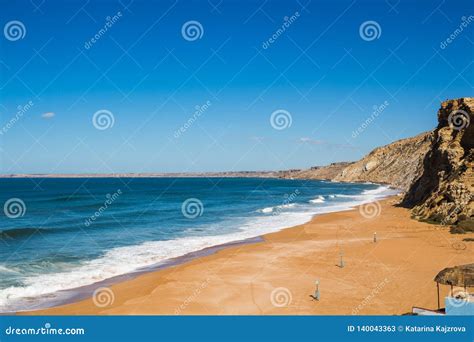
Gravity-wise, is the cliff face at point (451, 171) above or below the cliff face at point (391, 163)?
below

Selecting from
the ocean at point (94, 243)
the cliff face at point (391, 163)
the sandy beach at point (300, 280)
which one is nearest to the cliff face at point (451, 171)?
the sandy beach at point (300, 280)

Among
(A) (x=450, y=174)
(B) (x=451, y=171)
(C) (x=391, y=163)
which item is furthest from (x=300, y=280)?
(C) (x=391, y=163)

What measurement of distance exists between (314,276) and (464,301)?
25.7ft

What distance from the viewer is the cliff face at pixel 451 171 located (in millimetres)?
28619

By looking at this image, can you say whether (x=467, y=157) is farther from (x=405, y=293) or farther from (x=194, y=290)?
(x=194, y=290)

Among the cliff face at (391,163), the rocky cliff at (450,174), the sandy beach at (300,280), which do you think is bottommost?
the sandy beach at (300,280)

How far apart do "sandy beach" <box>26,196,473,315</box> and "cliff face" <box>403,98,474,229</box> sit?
2.54 m

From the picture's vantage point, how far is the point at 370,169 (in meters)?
150

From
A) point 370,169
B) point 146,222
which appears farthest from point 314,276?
point 370,169

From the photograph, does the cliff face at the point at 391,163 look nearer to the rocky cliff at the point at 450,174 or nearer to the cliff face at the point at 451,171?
the rocky cliff at the point at 450,174

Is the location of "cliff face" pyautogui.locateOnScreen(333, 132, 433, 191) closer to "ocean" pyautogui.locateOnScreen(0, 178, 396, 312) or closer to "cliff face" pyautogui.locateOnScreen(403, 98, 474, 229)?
"cliff face" pyautogui.locateOnScreen(403, 98, 474, 229)

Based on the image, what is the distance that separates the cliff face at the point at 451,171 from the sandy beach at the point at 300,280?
2.54 meters

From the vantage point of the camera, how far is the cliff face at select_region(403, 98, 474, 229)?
28619mm

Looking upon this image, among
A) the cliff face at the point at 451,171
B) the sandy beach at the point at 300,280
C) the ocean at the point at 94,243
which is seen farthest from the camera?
the cliff face at the point at 451,171
